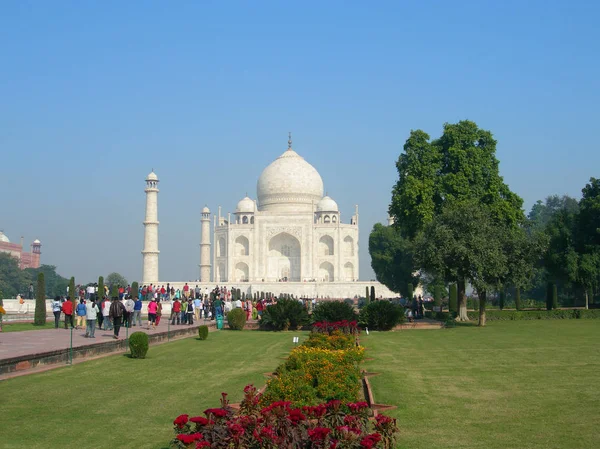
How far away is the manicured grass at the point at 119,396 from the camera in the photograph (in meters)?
6.85

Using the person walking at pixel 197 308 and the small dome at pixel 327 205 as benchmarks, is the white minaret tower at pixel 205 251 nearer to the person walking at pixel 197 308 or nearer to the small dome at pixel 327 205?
the small dome at pixel 327 205

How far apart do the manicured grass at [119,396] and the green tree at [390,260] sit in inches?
1310

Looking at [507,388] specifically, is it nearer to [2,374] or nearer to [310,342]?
[310,342]

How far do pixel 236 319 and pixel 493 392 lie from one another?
50.5 ft

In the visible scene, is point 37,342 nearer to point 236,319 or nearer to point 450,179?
point 236,319

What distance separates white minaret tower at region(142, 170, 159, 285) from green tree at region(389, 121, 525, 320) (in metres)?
23.3

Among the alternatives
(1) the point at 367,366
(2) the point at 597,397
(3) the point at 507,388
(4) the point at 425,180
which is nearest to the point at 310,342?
(1) the point at 367,366

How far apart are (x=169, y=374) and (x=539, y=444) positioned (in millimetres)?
6111

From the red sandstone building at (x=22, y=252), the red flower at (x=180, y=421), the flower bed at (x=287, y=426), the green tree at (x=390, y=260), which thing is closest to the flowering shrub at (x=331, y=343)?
the flower bed at (x=287, y=426)

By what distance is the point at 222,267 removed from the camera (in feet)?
190

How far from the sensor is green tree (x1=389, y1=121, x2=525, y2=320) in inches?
1121

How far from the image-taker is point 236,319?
939 inches

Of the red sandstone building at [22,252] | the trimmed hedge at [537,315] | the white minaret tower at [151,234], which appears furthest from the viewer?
the red sandstone building at [22,252]

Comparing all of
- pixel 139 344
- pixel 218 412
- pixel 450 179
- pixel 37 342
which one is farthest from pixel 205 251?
pixel 218 412
